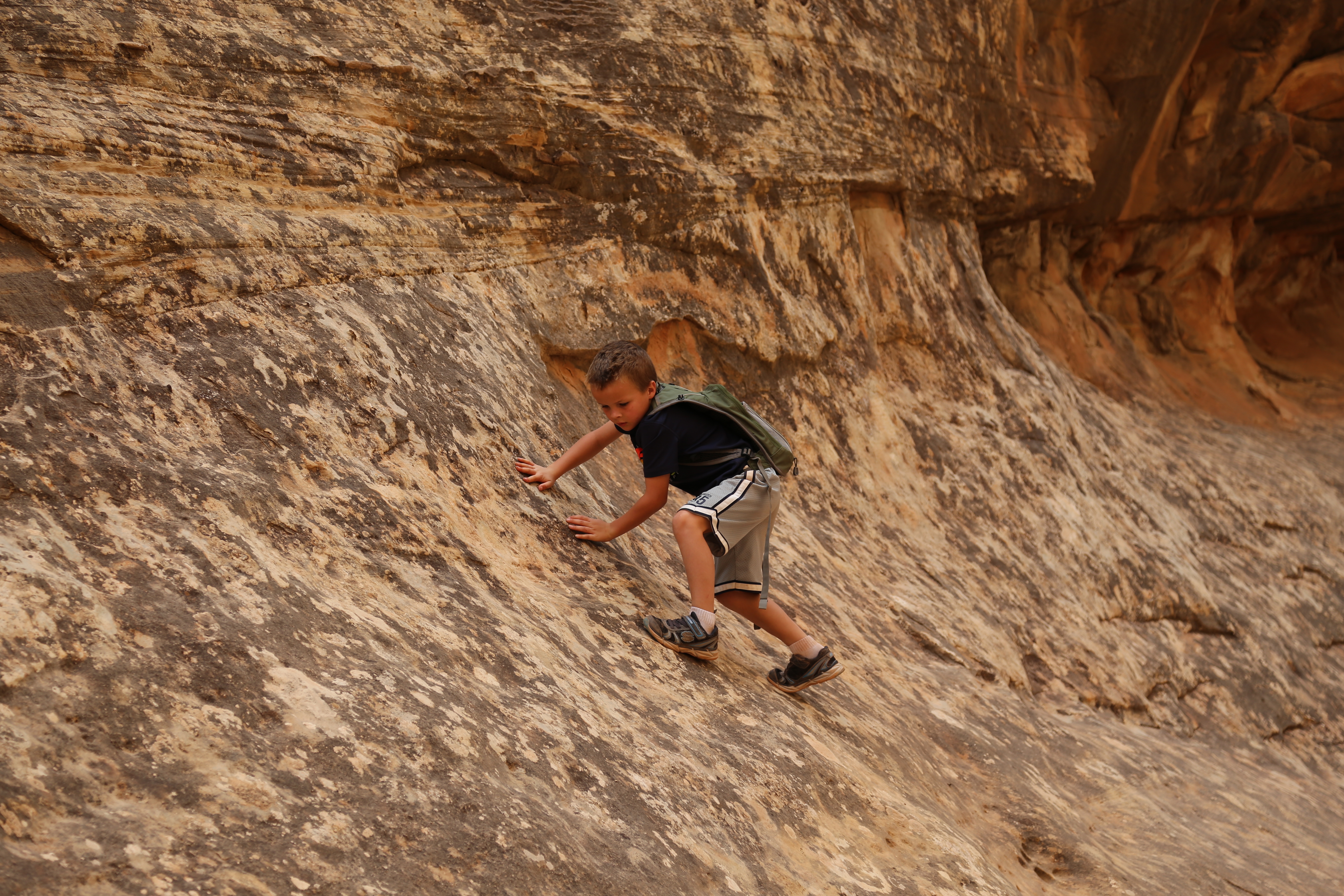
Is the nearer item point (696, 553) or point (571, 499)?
point (696, 553)

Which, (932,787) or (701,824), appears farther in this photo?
(932,787)

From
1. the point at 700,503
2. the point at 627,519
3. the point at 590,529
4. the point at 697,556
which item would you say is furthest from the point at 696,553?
the point at 590,529

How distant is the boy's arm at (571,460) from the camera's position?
3.02m

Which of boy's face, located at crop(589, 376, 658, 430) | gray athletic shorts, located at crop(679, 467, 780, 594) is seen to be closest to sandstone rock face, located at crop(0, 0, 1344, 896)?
gray athletic shorts, located at crop(679, 467, 780, 594)

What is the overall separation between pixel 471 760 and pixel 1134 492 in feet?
18.9

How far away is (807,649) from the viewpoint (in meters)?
3.05

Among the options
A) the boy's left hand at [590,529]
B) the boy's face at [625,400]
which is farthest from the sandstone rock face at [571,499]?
the boy's face at [625,400]

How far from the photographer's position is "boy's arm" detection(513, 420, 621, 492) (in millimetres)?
3018

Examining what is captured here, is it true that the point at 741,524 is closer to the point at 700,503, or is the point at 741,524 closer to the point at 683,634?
the point at 700,503

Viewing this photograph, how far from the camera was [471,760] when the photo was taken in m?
2.00

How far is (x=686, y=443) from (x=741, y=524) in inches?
11.6

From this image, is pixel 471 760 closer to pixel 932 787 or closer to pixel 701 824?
pixel 701 824

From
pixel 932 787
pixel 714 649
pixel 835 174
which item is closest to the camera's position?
pixel 714 649

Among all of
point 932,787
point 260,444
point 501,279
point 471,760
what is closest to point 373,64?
point 501,279
